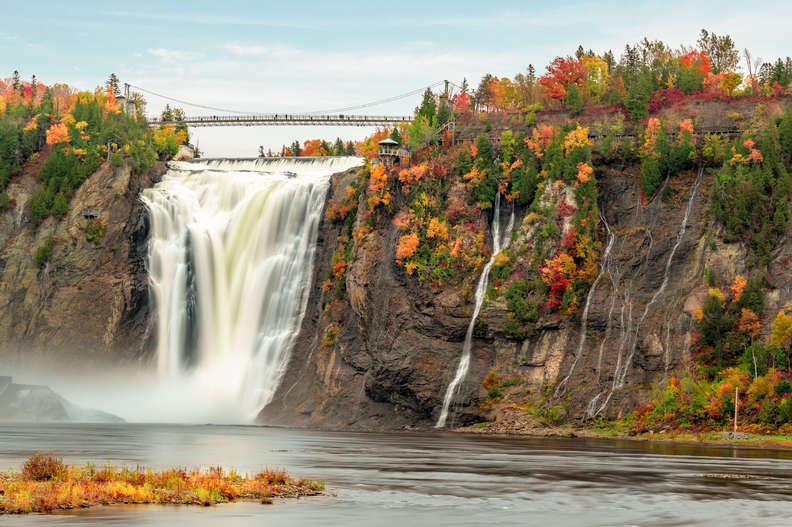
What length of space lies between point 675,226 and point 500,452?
41.5 m

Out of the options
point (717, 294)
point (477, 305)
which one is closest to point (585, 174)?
point (477, 305)

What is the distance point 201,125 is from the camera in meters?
180

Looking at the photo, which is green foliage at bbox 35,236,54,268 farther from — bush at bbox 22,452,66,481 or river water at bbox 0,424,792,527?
bush at bbox 22,452,66,481

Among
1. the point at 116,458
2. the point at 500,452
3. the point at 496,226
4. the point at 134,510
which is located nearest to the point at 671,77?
the point at 496,226

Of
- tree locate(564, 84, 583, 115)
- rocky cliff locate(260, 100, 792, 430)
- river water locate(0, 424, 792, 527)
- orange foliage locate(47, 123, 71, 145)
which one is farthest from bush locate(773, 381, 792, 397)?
orange foliage locate(47, 123, 71, 145)

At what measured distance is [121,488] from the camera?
32375 mm

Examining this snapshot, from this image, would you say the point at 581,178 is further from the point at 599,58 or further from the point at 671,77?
the point at 599,58

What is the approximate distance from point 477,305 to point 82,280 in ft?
182

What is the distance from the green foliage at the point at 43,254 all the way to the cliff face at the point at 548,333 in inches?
1598

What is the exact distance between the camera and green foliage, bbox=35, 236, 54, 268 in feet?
413

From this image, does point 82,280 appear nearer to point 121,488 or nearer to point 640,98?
point 640,98

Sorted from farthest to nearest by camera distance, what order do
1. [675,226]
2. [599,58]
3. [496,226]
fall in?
[599,58] < [496,226] < [675,226]

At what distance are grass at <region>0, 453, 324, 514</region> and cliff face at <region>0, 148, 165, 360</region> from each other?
280ft

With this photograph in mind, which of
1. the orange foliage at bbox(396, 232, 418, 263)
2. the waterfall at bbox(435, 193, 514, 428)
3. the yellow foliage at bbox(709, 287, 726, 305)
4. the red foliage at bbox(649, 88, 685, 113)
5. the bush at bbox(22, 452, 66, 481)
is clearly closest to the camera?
the bush at bbox(22, 452, 66, 481)
